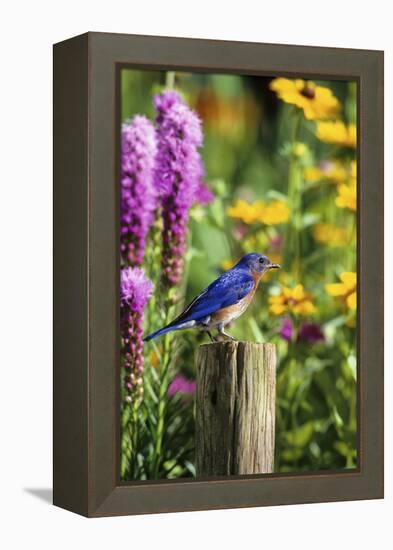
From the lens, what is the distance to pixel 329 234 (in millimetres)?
8047

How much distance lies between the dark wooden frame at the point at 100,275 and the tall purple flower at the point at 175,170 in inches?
8.9

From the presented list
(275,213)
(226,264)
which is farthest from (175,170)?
(275,213)

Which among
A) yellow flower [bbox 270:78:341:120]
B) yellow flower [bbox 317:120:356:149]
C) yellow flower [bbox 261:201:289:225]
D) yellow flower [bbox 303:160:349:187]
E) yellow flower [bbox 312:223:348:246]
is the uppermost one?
yellow flower [bbox 270:78:341:120]

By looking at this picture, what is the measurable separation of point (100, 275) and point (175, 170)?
695 millimetres

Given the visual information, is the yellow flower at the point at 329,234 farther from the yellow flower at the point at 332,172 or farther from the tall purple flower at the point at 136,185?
the tall purple flower at the point at 136,185

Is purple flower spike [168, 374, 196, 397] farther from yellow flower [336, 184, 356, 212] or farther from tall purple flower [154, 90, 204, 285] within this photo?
yellow flower [336, 184, 356, 212]

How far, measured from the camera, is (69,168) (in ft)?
24.1

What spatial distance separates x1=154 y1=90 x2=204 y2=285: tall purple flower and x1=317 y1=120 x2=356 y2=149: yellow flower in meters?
0.74

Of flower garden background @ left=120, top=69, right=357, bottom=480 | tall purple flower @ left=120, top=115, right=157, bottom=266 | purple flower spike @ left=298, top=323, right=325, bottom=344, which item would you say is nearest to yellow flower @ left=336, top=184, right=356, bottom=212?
flower garden background @ left=120, top=69, right=357, bottom=480

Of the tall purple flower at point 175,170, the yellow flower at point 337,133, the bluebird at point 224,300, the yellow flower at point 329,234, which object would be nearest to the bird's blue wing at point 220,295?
the bluebird at point 224,300

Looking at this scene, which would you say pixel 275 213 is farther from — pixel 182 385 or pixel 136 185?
pixel 182 385

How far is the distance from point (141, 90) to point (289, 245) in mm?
1212

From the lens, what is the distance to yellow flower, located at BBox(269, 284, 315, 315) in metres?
7.96

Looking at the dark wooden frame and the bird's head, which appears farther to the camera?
the bird's head
